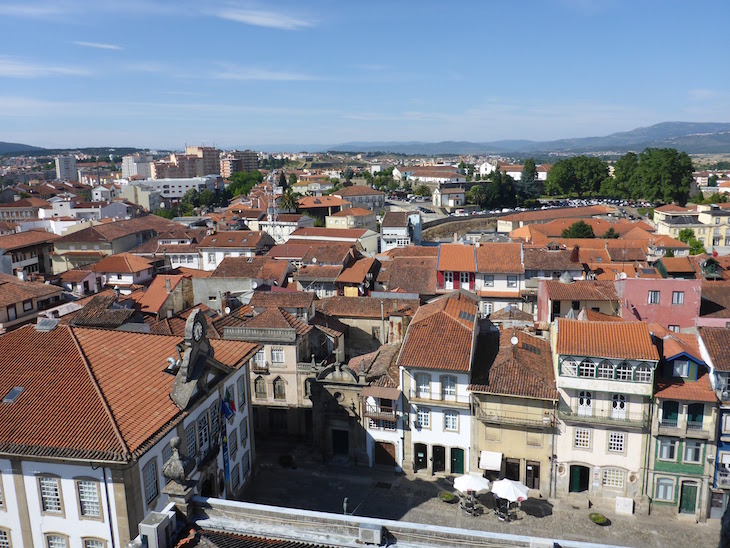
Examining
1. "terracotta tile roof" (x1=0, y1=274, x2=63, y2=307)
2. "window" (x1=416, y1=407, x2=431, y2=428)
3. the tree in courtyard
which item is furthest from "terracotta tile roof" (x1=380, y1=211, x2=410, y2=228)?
"window" (x1=416, y1=407, x2=431, y2=428)

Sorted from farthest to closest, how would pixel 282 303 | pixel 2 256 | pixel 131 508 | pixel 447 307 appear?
1. pixel 2 256
2. pixel 282 303
3. pixel 447 307
4. pixel 131 508

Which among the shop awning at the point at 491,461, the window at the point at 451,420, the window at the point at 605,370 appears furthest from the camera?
the window at the point at 451,420

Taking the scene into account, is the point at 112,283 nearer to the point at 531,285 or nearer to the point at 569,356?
the point at 531,285

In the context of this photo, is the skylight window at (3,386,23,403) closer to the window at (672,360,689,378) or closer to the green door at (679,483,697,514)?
the window at (672,360,689,378)

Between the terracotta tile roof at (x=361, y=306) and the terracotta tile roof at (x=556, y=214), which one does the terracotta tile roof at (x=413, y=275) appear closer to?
the terracotta tile roof at (x=361, y=306)

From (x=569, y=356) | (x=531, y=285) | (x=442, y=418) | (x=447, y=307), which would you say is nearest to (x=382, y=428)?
(x=442, y=418)

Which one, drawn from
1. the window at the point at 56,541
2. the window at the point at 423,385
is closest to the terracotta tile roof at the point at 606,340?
the window at the point at 423,385
